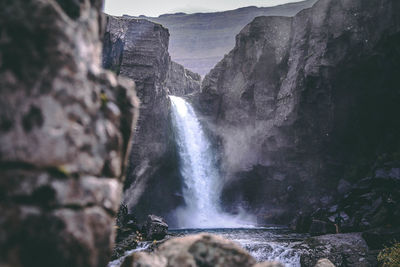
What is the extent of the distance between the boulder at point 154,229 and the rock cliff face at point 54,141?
74.4 ft

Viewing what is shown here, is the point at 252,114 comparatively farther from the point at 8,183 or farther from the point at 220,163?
the point at 8,183

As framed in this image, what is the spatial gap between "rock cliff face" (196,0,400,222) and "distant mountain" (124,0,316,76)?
362ft

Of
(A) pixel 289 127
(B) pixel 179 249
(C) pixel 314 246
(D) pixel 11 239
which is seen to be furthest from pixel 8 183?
(A) pixel 289 127

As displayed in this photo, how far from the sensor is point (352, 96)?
106 ft

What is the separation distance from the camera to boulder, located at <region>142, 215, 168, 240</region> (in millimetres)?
25109

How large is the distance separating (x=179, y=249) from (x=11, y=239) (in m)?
2.48

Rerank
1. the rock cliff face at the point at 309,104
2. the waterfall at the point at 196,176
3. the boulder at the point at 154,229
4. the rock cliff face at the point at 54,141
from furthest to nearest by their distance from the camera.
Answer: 1. the waterfall at the point at 196,176
2. the rock cliff face at the point at 309,104
3. the boulder at the point at 154,229
4. the rock cliff face at the point at 54,141

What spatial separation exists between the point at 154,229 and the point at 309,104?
67.7 feet

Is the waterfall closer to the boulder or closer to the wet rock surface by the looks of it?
the boulder

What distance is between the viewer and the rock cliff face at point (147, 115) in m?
37.9

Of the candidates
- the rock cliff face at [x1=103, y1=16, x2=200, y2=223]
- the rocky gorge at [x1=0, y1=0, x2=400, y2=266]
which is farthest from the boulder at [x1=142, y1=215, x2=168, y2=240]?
the rock cliff face at [x1=103, y1=16, x2=200, y2=223]

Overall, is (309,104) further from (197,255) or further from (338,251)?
(197,255)

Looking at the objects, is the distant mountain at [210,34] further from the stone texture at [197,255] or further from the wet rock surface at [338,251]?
the stone texture at [197,255]

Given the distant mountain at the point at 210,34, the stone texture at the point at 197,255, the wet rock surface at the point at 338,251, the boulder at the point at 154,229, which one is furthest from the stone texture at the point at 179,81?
the distant mountain at the point at 210,34
